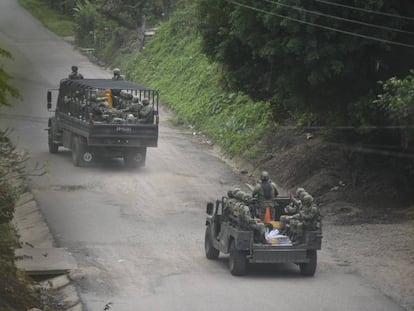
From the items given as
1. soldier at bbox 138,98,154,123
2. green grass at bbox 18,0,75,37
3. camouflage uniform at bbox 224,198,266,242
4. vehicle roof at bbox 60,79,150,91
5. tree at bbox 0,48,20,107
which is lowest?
camouflage uniform at bbox 224,198,266,242

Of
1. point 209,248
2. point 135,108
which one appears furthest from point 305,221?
point 135,108

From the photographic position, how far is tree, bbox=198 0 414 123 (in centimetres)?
2448

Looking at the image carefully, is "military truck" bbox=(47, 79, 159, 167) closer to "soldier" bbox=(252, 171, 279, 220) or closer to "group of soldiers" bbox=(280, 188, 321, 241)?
"soldier" bbox=(252, 171, 279, 220)

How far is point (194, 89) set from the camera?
4416 centimetres

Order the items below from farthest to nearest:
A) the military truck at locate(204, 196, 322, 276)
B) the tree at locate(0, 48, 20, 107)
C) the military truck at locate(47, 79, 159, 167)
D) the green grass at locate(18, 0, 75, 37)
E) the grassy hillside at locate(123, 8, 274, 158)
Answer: the grassy hillside at locate(123, 8, 274, 158) < the military truck at locate(47, 79, 159, 167) < the green grass at locate(18, 0, 75, 37) < the military truck at locate(204, 196, 322, 276) < the tree at locate(0, 48, 20, 107)

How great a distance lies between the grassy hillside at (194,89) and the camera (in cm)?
3638

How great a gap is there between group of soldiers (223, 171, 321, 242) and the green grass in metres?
11.5

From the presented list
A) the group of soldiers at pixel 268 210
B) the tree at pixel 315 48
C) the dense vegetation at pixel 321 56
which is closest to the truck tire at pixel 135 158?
the dense vegetation at pixel 321 56

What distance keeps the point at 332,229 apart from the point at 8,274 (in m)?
12.7

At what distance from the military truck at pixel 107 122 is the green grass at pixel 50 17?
263 centimetres

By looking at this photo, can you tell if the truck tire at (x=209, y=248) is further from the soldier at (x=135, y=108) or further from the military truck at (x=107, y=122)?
the soldier at (x=135, y=108)

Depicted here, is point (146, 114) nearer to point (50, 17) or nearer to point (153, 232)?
point (153, 232)

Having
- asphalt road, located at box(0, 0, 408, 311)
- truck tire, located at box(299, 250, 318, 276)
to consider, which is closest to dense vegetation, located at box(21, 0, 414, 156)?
asphalt road, located at box(0, 0, 408, 311)

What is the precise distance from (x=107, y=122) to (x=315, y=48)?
9.28m
